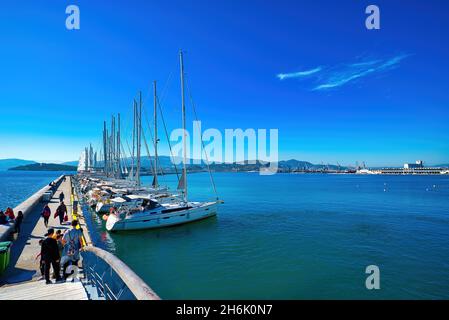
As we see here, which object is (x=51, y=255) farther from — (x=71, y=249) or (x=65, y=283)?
(x=65, y=283)

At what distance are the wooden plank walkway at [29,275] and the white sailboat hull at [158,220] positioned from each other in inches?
163

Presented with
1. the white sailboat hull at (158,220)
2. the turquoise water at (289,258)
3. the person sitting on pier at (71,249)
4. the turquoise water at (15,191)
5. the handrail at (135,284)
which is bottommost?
the turquoise water at (289,258)

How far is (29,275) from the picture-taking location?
996 cm

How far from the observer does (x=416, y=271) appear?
15641 millimetres

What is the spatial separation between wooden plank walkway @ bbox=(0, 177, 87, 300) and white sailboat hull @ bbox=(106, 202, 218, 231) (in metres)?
4.13

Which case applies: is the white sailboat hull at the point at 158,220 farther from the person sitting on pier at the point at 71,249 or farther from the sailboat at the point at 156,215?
the person sitting on pier at the point at 71,249

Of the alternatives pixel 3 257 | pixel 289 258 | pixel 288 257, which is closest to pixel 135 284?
pixel 3 257

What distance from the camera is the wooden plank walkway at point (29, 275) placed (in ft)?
22.5

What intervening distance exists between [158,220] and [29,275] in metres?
15.0

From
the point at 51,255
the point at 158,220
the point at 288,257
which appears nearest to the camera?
the point at 51,255

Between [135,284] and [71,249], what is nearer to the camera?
[135,284]

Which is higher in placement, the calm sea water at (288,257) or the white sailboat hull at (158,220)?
the white sailboat hull at (158,220)

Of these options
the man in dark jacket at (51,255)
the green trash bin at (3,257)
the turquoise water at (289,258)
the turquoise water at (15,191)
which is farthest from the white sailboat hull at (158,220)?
the turquoise water at (15,191)
